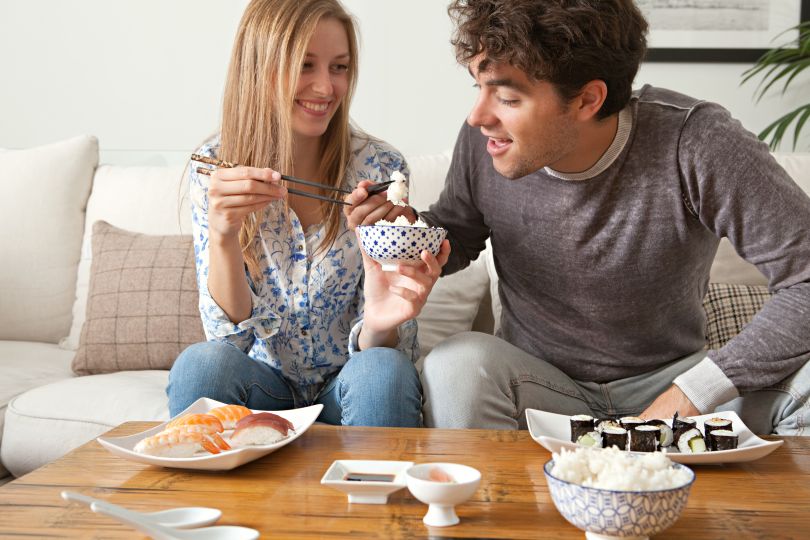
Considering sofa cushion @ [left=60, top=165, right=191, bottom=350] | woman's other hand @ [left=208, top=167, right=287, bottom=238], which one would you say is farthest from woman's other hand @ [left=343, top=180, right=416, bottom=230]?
sofa cushion @ [left=60, top=165, right=191, bottom=350]

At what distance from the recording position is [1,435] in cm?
219

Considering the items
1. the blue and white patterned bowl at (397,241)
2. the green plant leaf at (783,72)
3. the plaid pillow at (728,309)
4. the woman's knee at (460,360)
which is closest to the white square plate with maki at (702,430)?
the woman's knee at (460,360)

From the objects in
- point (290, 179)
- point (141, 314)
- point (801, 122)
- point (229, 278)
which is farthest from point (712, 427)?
point (801, 122)

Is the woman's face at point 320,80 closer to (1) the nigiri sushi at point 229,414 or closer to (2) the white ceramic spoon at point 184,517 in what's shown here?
(1) the nigiri sushi at point 229,414

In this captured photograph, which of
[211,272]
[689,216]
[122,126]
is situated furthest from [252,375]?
[122,126]

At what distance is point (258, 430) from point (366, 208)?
0.60 meters

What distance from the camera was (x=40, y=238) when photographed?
287 cm

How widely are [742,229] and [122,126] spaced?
251 cm

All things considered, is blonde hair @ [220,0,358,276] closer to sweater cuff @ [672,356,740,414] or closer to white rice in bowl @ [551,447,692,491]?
sweater cuff @ [672,356,740,414]

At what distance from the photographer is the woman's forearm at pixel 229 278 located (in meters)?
1.80

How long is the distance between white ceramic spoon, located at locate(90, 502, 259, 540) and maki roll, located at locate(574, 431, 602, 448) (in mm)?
535

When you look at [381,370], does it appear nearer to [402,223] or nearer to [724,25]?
[402,223]

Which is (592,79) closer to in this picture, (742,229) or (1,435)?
(742,229)

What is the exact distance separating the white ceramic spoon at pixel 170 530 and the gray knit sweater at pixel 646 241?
966 mm
